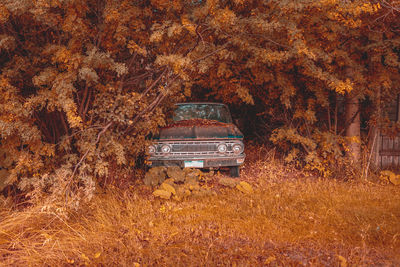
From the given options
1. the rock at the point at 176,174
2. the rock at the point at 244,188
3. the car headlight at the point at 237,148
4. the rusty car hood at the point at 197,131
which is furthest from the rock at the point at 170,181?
the car headlight at the point at 237,148

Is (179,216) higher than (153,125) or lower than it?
lower

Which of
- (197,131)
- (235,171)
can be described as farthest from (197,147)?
(235,171)

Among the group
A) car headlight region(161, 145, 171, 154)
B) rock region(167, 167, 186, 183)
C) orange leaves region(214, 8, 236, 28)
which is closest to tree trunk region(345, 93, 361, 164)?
orange leaves region(214, 8, 236, 28)

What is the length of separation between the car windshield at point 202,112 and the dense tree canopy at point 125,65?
860mm

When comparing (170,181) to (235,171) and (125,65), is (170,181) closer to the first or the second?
(235,171)

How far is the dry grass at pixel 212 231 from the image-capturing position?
9.77ft

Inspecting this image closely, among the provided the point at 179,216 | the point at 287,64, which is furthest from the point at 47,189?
the point at 287,64

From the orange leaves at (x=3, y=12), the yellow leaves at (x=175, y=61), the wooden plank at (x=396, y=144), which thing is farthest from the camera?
the wooden plank at (x=396, y=144)

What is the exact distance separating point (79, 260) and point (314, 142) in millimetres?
5245

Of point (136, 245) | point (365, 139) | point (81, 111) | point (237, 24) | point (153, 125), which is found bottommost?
point (365, 139)

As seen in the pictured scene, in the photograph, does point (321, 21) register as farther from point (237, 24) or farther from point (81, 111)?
point (81, 111)

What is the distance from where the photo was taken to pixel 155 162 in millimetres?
5641

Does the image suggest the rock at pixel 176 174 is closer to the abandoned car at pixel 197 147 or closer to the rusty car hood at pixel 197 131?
the abandoned car at pixel 197 147

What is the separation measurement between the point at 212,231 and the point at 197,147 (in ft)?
7.59
